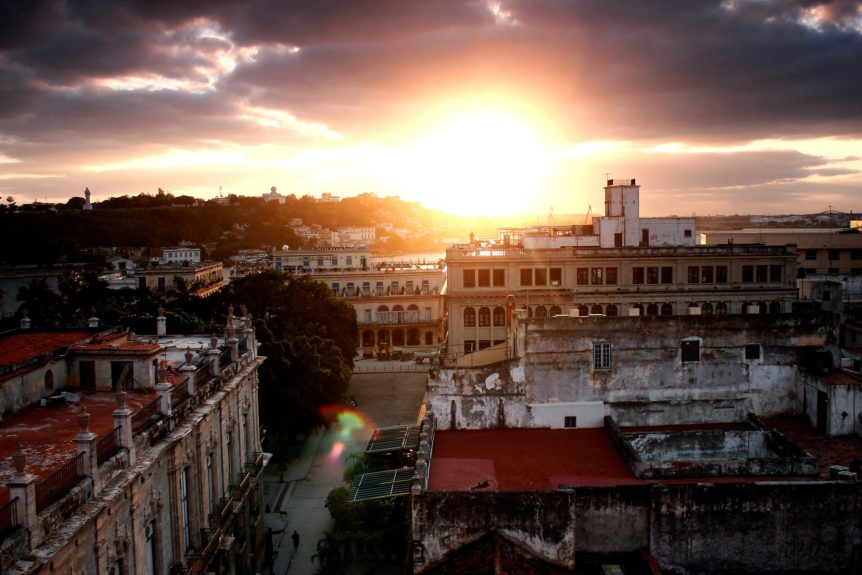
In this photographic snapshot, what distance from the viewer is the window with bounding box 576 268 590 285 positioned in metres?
54.9

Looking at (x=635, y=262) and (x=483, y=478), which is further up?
(x=635, y=262)

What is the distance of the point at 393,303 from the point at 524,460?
53875 mm

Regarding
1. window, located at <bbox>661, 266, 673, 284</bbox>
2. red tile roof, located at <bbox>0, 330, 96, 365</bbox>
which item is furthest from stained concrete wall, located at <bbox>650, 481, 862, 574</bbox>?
window, located at <bbox>661, 266, 673, 284</bbox>

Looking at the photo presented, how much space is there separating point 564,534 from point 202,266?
246 feet

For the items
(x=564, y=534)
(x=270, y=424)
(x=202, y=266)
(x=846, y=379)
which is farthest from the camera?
(x=202, y=266)

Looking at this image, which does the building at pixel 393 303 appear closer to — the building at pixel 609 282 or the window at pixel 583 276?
the building at pixel 609 282

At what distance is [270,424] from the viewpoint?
42156mm

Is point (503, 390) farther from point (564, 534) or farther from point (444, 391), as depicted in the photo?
point (564, 534)

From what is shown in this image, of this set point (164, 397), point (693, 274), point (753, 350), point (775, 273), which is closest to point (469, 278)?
point (693, 274)

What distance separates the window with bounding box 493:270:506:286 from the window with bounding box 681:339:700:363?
83.2 ft

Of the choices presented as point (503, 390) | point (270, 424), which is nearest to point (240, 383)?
point (503, 390)

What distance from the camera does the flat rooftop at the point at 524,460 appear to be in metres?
24.9

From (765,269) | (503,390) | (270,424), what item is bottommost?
(270,424)

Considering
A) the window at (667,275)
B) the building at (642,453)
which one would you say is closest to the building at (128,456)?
the building at (642,453)
